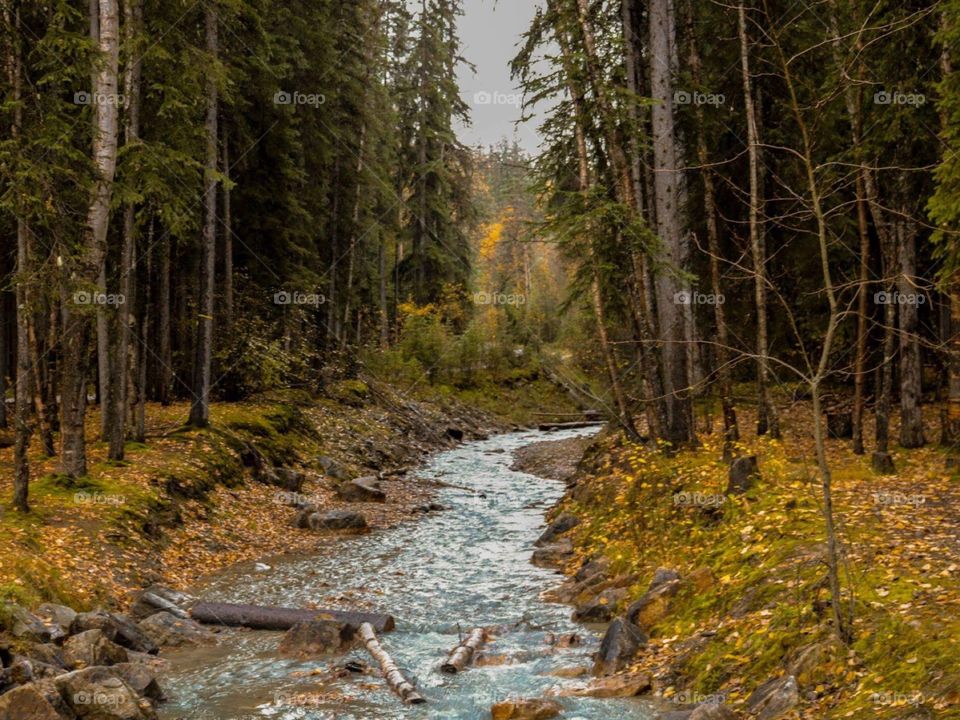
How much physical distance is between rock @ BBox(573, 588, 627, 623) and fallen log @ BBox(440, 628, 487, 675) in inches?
51.7

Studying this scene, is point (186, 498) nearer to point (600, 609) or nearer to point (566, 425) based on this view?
point (600, 609)

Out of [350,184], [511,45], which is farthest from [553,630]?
[350,184]

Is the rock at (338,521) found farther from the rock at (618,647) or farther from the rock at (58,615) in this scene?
the rock at (618,647)

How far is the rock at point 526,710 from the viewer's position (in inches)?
255

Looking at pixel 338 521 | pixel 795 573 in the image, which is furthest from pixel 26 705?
pixel 338 521

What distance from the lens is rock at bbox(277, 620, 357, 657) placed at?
8445 millimetres

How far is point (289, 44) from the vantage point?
21.8 m

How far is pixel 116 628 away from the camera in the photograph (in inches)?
325

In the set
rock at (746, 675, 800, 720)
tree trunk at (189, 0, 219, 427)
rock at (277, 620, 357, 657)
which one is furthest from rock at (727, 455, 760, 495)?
tree trunk at (189, 0, 219, 427)

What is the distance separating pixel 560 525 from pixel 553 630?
16.5 ft

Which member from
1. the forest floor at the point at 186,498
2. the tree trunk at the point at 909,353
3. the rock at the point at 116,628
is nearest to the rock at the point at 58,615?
the rock at the point at 116,628

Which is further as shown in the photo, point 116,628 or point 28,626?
point 116,628

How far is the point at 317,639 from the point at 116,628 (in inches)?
88.4

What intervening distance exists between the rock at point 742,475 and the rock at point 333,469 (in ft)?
37.5
